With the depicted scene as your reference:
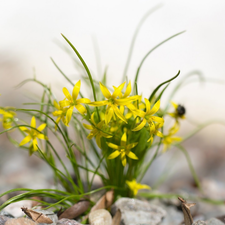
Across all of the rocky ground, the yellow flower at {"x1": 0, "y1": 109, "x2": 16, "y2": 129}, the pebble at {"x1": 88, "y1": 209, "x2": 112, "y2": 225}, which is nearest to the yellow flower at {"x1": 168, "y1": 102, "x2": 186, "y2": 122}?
the rocky ground

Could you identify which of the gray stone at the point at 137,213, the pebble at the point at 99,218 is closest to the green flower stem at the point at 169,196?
the gray stone at the point at 137,213

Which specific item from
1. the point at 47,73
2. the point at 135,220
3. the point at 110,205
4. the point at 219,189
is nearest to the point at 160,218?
the point at 135,220

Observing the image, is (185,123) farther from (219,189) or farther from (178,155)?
(219,189)

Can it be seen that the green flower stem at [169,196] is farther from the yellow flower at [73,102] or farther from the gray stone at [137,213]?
the yellow flower at [73,102]

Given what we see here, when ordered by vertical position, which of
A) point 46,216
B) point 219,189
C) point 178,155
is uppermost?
point 46,216

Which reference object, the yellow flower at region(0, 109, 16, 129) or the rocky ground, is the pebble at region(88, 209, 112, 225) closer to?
the rocky ground

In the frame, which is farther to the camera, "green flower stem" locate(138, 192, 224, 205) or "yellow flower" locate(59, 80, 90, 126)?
"green flower stem" locate(138, 192, 224, 205)

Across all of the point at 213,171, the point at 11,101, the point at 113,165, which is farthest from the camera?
the point at 11,101

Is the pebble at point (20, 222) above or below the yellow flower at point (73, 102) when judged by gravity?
below
